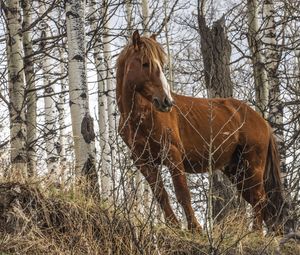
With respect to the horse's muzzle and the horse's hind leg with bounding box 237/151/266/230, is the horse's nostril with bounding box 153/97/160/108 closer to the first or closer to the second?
the horse's muzzle

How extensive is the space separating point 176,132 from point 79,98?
47.6 inches

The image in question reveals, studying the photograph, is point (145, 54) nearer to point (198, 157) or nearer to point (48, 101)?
point (198, 157)

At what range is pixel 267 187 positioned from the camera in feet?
29.4

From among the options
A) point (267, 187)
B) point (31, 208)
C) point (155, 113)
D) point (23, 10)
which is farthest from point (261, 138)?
point (23, 10)

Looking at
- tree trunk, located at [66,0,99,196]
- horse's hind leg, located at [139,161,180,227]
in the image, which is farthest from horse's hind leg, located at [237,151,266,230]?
tree trunk, located at [66,0,99,196]

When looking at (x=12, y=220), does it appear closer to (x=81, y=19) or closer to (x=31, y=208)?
(x=31, y=208)

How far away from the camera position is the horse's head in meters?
7.16

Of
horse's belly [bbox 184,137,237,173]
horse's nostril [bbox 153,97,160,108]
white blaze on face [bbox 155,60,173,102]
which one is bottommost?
horse's belly [bbox 184,137,237,173]

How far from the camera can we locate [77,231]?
6469 millimetres

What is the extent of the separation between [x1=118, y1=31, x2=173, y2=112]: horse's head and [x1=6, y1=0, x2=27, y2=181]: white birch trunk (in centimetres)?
191

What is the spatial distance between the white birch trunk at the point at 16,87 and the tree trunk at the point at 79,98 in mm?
1120

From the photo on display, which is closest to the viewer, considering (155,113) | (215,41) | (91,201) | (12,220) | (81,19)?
(12,220)

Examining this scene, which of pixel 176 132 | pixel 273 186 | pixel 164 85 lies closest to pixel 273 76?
pixel 273 186

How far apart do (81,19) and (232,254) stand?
3.32 m
